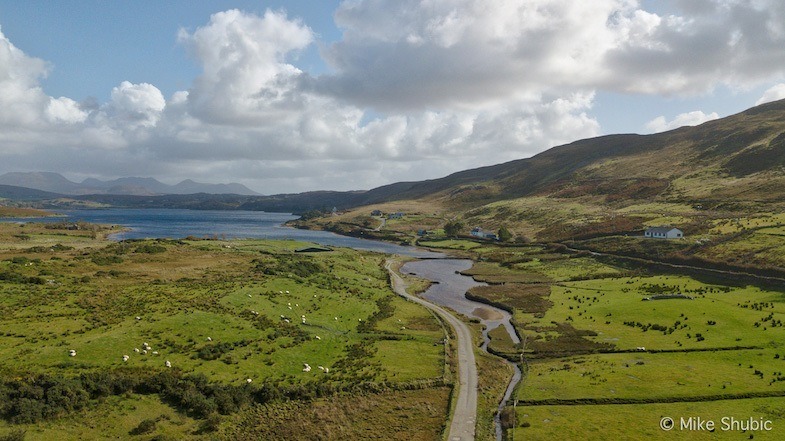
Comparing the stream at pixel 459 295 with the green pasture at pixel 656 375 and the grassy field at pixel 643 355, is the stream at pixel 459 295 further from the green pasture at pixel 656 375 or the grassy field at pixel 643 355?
the green pasture at pixel 656 375

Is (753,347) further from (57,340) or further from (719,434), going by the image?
(57,340)

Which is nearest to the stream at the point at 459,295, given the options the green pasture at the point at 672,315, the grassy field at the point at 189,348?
the green pasture at the point at 672,315

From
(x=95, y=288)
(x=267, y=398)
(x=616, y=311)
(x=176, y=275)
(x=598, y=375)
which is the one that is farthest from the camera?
(x=176, y=275)

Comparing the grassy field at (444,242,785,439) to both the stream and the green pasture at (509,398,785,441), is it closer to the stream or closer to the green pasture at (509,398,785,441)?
the green pasture at (509,398,785,441)

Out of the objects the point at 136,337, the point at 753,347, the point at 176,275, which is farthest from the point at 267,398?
the point at 753,347

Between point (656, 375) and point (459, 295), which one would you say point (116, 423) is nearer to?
point (656, 375)

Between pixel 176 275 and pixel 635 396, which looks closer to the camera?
pixel 635 396

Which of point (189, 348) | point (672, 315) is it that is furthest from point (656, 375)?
point (189, 348)
